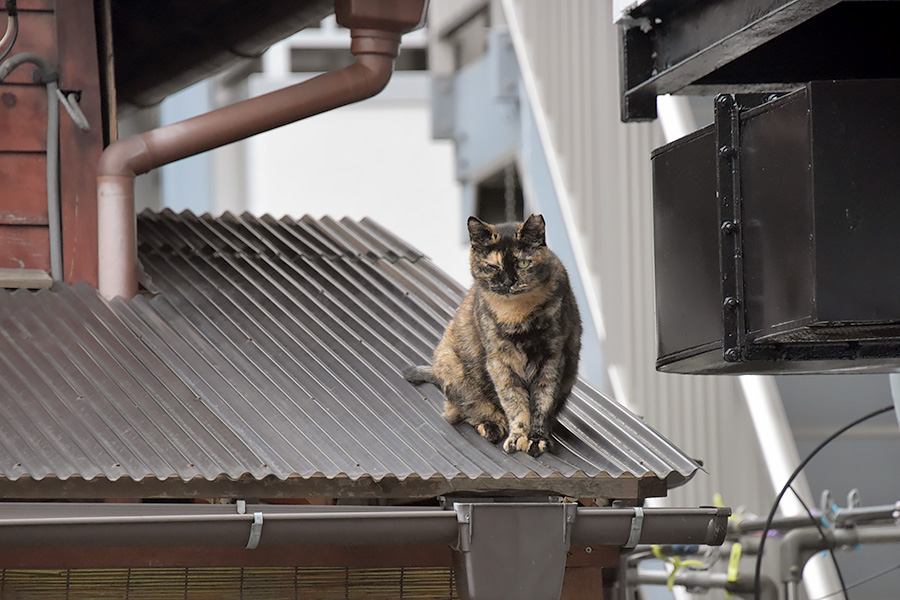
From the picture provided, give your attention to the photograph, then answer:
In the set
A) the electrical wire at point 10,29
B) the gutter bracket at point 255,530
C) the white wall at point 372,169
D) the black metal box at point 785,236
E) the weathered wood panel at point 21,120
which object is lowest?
the gutter bracket at point 255,530

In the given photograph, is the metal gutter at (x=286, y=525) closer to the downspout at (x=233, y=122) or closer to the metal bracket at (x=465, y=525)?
the metal bracket at (x=465, y=525)

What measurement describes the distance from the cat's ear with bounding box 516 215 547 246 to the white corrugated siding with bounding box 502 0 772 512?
477 centimetres

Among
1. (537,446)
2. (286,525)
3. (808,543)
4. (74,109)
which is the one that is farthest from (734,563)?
(74,109)

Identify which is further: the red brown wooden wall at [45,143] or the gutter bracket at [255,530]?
the red brown wooden wall at [45,143]

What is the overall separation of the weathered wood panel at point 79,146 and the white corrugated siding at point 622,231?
5433 mm

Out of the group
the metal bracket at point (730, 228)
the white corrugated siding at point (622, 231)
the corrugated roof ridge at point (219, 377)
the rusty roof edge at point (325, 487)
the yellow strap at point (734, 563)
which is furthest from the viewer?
the white corrugated siding at point (622, 231)

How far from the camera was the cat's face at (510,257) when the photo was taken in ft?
20.3

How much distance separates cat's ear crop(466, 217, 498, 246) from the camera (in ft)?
20.8

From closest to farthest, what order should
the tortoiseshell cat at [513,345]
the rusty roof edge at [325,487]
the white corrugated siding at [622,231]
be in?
1. the rusty roof edge at [325,487]
2. the tortoiseshell cat at [513,345]
3. the white corrugated siding at [622,231]

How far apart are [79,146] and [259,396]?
1711 mm

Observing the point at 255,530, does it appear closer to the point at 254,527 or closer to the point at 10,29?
the point at 254,527

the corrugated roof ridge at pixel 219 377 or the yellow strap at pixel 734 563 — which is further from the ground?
the corrugated roof ridge at pixel 219 377

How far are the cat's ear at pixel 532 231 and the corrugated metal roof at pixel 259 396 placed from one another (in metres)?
0.80

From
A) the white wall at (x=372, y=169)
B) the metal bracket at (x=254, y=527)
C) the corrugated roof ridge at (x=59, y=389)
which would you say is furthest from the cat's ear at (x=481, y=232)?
the white wall at (x=372, y=169)
